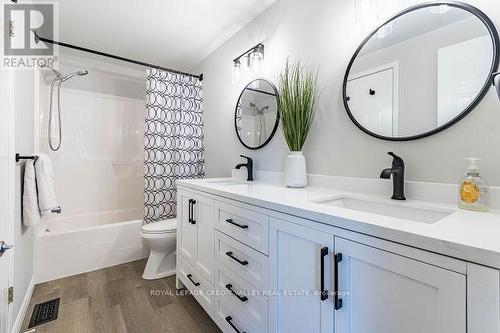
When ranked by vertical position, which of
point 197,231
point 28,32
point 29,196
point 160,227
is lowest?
point 160,227

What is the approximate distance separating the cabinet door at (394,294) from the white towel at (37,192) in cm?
193

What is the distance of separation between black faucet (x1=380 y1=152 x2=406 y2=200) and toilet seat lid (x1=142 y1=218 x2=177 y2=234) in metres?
1.79

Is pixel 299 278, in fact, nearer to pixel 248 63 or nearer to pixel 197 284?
pixel 197 284

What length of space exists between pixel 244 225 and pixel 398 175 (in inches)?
29.6

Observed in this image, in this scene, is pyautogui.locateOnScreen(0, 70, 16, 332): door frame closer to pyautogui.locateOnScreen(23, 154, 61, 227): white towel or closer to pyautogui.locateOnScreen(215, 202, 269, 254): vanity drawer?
pyautogui.locateOnScreen(23, 154, 61, 227): white towel

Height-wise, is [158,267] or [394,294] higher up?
[394,294]

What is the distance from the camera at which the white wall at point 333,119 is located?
0.90 metres

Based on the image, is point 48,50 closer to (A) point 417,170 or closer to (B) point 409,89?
(B) point 409,89

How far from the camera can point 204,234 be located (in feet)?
4.99

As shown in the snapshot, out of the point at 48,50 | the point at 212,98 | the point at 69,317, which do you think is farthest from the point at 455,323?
the point at 48,50

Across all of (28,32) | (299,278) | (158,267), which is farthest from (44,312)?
(28,32)

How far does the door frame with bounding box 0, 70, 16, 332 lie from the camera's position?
108 cm

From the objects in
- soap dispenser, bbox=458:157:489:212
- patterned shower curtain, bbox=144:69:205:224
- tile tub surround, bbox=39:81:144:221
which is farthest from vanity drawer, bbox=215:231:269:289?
tile tub surround, bbox=39:81:144:221

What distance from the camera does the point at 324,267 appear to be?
2.58ft
